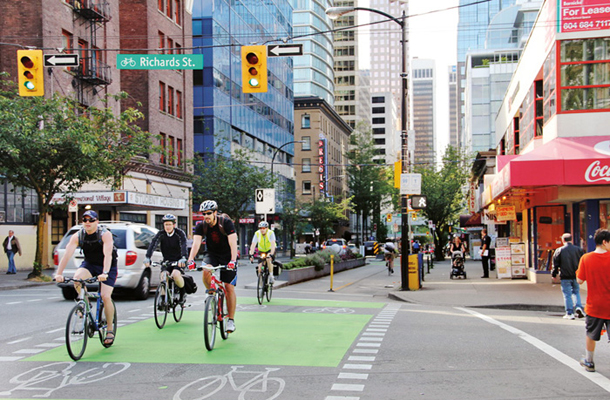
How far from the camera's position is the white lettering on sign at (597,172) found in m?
16.9

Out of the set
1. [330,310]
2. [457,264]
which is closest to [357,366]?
[330,310]

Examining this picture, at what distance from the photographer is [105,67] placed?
37.3 meters

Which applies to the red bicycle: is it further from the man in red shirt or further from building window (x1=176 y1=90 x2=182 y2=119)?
building window (x1=176 y1=90 x2=182 y2=119)

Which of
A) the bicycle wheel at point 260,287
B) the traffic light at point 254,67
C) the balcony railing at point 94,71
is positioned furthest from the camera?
the balcony railing at point 94,71

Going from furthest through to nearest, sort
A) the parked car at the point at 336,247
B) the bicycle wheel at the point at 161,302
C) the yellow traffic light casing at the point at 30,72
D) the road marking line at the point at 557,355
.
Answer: the parked car at the point at 336,247
the yellow traffic light casing at the point at 30,72
the bicycle wheel at the point at 161,302
the road marking line at the point at 557,355

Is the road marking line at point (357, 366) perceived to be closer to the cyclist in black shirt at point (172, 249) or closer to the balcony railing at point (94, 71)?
the cyclist in black shirt at point (172, 249)

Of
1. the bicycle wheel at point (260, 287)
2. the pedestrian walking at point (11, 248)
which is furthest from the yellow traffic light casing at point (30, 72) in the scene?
the pedestrian walking at point (11, 248)

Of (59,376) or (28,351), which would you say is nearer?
(59,376)

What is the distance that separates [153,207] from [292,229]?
2050 cm

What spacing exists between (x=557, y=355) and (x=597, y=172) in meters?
9.08

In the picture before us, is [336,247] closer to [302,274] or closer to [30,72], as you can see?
[302,274]

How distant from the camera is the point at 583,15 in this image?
19172 millimetres

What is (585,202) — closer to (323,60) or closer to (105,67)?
(105,67)

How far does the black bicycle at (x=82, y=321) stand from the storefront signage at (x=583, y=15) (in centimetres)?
1585
